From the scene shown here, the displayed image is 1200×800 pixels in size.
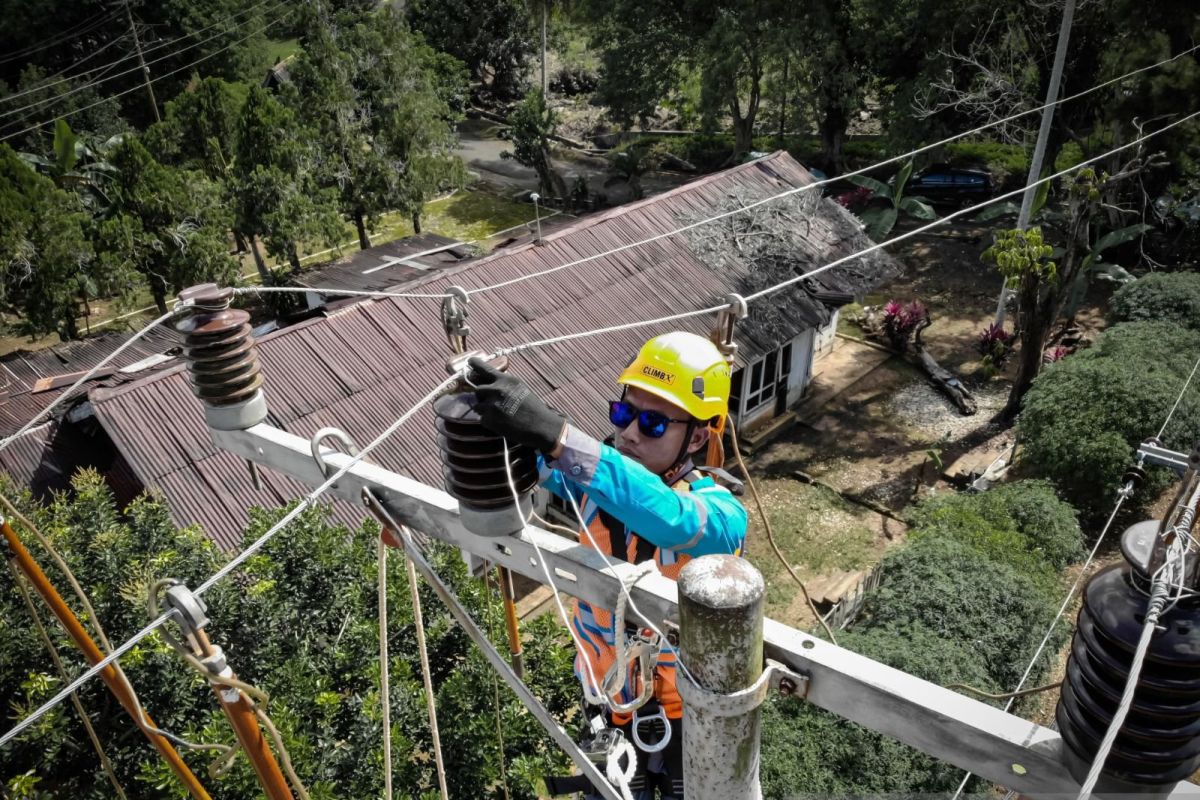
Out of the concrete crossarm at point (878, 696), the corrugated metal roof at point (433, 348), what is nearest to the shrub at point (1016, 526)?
the corrugated metal roof at point (433, 348)

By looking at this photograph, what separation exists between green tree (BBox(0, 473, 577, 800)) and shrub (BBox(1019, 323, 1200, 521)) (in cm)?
948

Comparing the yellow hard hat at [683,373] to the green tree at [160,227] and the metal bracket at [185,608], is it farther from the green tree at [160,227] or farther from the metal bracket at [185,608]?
the green tree at [160,227]

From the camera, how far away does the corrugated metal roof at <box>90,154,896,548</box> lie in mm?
10781

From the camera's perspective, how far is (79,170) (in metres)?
22.8

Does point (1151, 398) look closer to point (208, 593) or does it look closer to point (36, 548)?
point (208, 593)

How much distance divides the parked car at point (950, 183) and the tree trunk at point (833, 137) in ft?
10.8

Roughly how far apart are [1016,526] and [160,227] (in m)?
17.2

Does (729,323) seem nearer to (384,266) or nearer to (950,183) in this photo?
(384,266)

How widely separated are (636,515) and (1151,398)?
1289 centimetres

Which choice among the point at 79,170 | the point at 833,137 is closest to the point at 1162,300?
the point at 833,137

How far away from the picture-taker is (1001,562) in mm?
10609

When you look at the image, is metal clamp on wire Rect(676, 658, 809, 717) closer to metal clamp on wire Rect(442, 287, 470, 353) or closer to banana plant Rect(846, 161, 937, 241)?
metal clamp on wire Rect(442, 287, 470, 353)

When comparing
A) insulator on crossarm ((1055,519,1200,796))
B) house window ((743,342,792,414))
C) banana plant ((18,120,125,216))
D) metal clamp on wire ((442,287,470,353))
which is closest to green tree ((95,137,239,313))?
banana plant ((18,120,125,216))

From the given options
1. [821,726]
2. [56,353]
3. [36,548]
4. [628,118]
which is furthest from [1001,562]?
[628,118]
